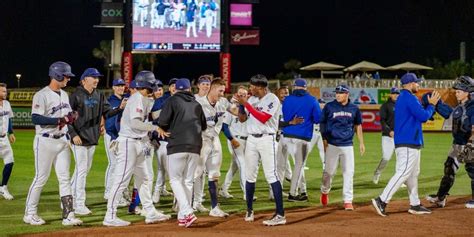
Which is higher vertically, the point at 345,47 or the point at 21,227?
the point at 345,47

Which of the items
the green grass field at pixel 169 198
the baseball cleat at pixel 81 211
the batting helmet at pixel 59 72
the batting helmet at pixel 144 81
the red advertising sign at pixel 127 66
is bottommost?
the green grass field at pixel 169 198

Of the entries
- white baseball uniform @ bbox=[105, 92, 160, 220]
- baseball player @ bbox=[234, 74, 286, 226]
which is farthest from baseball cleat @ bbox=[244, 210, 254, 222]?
white baseball uniform @ bbox=[105, 92, 160, 220]

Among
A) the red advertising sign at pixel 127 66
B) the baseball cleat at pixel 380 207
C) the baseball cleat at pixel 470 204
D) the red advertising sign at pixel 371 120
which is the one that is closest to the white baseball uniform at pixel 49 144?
the baseball cleat at pixel 380 207

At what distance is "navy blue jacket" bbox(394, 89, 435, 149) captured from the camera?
9.87 m

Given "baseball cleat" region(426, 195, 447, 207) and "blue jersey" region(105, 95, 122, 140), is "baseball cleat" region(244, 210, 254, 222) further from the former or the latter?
"baseball cleat" region(426, 195, 447, 207)

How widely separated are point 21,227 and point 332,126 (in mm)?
4808

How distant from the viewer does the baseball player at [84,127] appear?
1001 centimetres

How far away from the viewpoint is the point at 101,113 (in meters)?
10.4

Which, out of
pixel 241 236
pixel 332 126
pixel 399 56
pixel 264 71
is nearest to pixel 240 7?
pixel 332 126

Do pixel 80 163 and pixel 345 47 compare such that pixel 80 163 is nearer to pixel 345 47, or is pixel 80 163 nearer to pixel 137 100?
pixel 137 100

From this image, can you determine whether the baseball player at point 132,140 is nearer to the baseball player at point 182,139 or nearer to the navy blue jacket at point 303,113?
the baseball player at point 182,139

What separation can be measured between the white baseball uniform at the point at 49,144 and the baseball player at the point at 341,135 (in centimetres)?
403

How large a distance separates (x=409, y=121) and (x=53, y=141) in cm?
495

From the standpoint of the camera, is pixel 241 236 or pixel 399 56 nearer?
pixel 241 236
